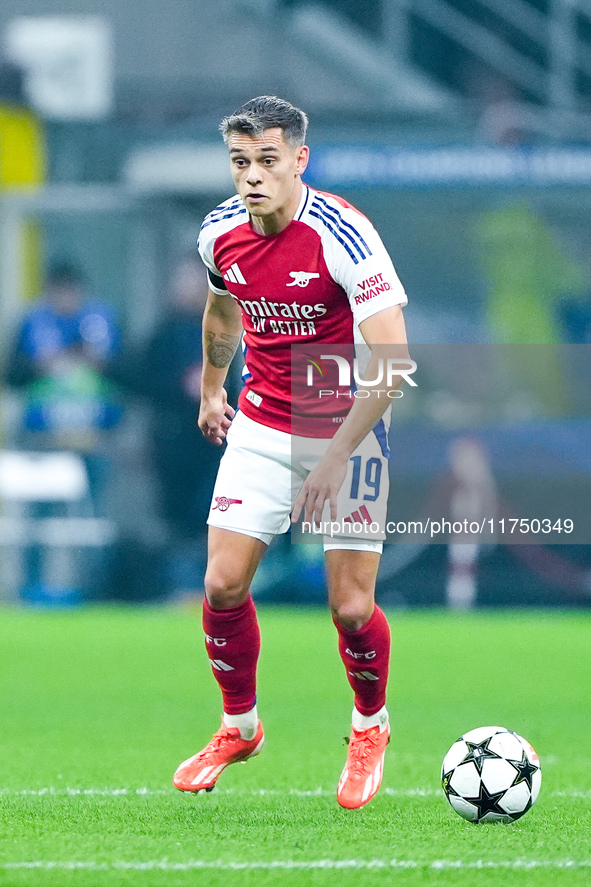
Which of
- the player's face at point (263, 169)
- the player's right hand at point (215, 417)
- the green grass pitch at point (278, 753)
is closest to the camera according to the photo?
the green grass pitch at point (278, 753)

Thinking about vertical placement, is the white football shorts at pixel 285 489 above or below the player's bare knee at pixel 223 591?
above

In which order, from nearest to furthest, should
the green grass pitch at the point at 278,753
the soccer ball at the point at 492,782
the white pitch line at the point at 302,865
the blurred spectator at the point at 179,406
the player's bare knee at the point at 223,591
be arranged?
the white pitch line at the point at 302,865, the green grass pitch at the point at 278,753, the soccer ball at the point at 492,782, the player's bare knee at the point at 223,591, the blurred spectator at the point at 179,406

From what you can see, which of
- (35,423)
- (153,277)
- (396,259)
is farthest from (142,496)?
(396,259)

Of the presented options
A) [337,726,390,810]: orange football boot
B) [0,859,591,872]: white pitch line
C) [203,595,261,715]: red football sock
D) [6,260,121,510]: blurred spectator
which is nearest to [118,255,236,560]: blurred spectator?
[6,260,121,510]: blurred spectator

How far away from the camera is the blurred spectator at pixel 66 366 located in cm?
1256

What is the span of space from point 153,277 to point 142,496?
6.98 feet

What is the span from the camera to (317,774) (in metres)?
5.99

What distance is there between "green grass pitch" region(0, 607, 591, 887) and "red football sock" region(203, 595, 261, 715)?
1.17 feet

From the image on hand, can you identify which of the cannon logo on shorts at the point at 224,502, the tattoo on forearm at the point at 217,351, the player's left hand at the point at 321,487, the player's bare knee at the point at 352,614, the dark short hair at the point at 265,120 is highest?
the dark short hair at the point at 265,120

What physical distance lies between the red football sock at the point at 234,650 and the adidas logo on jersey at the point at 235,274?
3.62ft

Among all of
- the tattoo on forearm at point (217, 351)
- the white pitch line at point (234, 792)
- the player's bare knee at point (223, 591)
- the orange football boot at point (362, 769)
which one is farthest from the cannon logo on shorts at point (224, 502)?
the white pitch line at point (234, 792)

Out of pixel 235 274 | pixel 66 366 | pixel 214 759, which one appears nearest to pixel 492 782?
pixel 214 759

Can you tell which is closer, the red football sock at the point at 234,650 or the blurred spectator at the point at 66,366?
the red football sock at the point at 234,650

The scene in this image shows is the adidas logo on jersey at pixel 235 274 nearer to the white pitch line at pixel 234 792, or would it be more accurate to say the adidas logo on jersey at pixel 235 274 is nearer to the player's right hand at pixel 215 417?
the player's right hand at pixel 215 417
